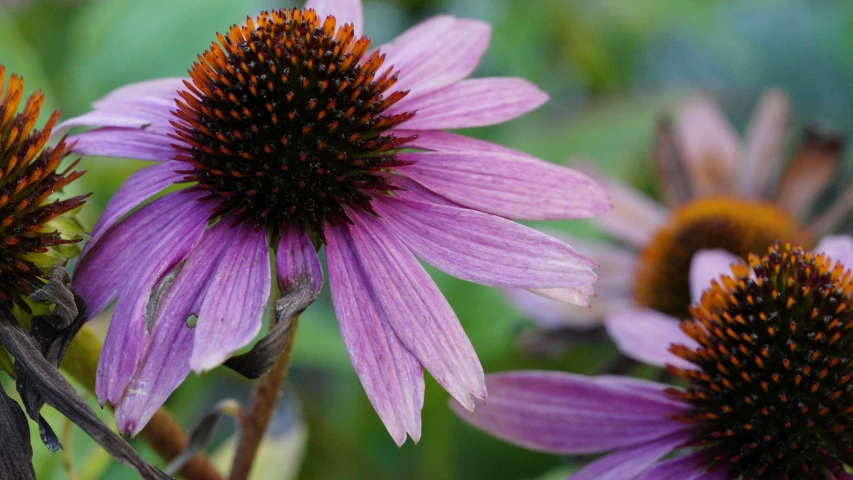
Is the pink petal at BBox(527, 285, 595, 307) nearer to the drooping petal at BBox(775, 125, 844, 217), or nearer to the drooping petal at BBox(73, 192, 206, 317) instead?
the drooping petal at BBox(73, 192, 206, 317)

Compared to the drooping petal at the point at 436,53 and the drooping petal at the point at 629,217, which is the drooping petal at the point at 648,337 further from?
the drooping petal at the point at 629,217

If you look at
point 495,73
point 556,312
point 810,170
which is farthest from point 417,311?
point 495,73

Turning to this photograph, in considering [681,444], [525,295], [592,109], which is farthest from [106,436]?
[592,109]

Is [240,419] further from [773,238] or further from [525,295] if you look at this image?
[773,238]

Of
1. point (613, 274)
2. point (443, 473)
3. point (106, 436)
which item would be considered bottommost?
point (443, 473)

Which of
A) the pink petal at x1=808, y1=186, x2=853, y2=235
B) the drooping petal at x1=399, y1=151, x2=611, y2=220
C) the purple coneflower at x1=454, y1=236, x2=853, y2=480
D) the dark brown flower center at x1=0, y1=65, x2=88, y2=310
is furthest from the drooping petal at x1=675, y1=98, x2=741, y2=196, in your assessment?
the dark brown flower center at x1=0, y1=65, x2=88, y2=310

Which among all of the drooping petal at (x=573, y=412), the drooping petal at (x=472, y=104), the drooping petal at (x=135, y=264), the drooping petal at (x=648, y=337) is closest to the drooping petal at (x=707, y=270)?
the drooping petal at (x=648, y=337)

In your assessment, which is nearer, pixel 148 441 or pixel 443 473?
pixel 148 441
